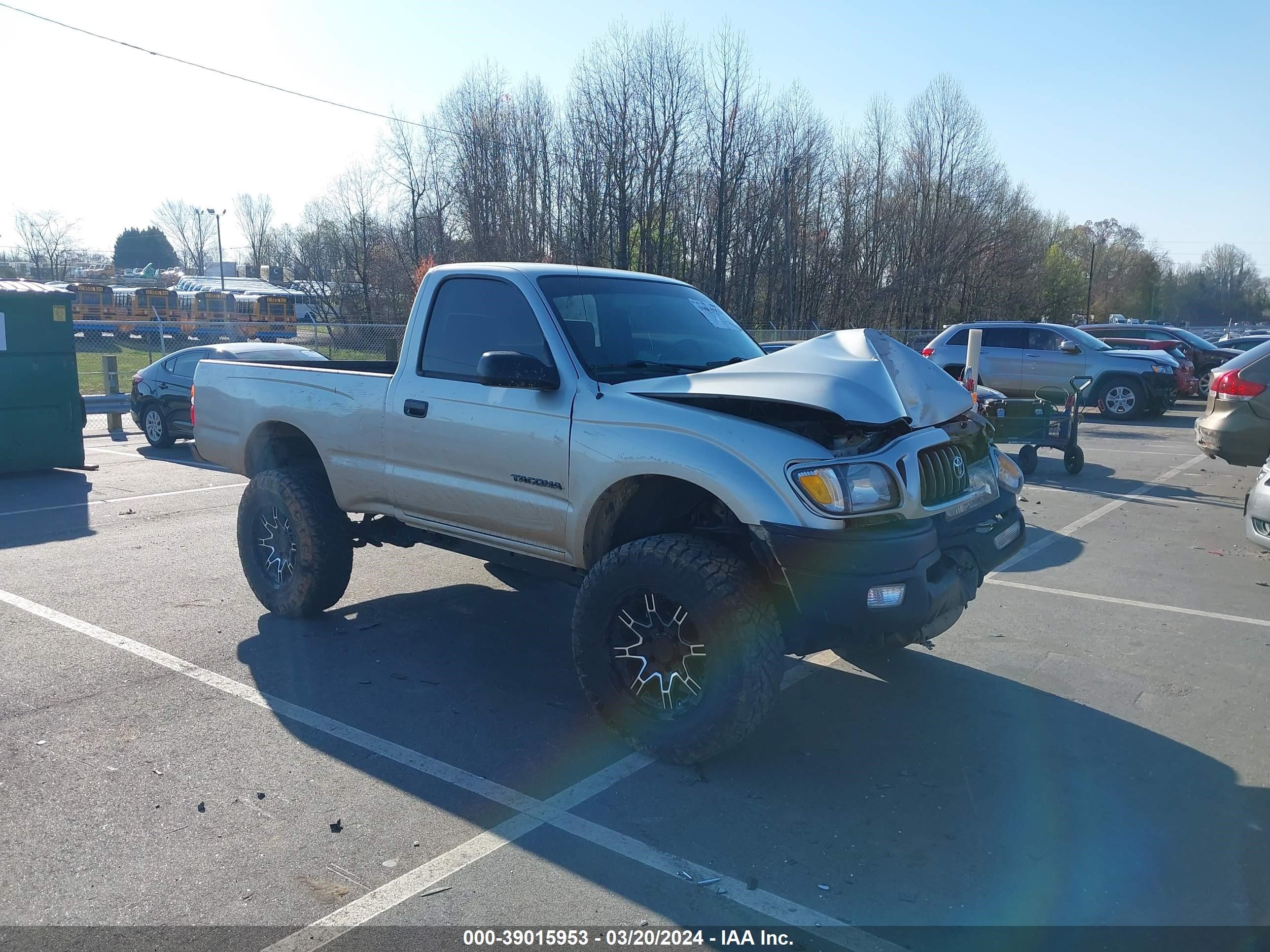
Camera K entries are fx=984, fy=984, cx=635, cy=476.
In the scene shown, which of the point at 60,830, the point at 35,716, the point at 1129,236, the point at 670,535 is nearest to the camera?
the point at 60,830

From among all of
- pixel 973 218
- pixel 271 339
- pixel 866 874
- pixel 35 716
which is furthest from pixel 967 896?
pixel 973 218

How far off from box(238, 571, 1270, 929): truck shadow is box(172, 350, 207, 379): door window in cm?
1049

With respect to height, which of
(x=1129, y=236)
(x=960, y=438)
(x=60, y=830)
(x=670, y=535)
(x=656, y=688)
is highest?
(x=1129, y=236)

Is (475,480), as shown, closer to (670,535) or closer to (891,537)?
(670,535)

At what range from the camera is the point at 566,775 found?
4125mm

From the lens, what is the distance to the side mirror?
4.51 m

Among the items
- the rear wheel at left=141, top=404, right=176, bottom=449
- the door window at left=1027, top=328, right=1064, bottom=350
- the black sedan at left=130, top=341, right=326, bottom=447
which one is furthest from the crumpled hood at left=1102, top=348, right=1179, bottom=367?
the rear wheel at left=141, top=404, right=176, bottom=449

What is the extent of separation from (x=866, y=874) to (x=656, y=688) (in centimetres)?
122

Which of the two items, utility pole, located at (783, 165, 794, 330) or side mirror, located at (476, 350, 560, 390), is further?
utility pole, located at (783, 165, 794, 330)

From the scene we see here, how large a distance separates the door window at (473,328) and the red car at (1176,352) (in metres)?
20.2

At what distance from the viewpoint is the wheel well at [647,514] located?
442cm

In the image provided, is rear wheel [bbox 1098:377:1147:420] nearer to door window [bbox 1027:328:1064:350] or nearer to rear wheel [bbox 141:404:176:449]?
door window [bbox 1027:328:1064:350]

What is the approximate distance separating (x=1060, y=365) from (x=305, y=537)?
16592 millimetres

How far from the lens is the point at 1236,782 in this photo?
4.08 meters
